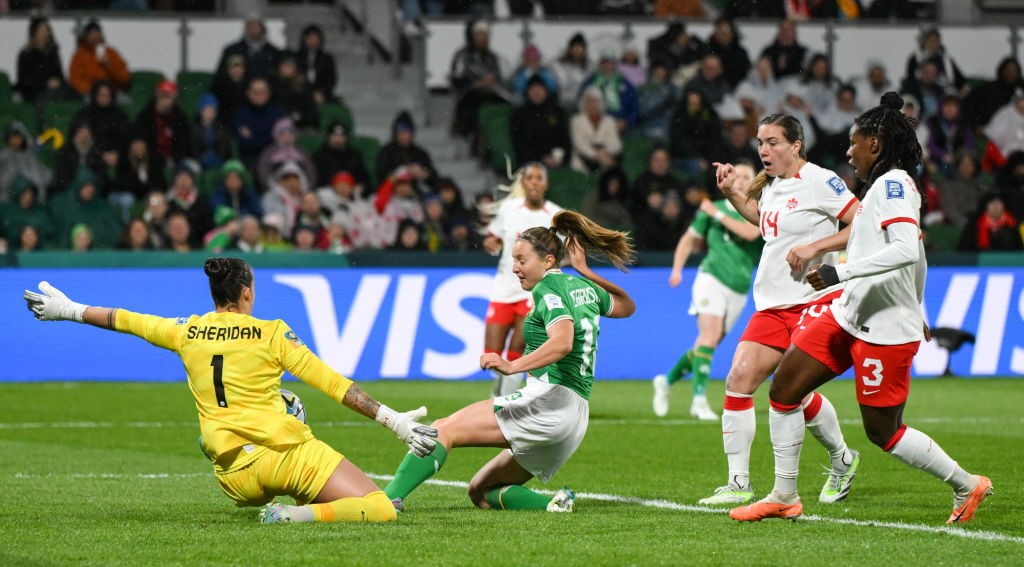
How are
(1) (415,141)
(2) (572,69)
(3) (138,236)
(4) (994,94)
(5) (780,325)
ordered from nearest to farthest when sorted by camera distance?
1. (5) (780,325)
2. (3) (138,236)
3. (1) (415,141)
4. (2) (572,69)
5. (4) (994,94)

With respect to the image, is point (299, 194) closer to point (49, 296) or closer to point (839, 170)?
point (839, 170)

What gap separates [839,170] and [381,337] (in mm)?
8222

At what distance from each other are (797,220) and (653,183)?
11.8 meters

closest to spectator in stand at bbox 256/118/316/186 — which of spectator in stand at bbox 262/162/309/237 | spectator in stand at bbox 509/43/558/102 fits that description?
spectator in stand at bbox 262/162/309/237

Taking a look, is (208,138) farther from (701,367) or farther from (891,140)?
(891,140)

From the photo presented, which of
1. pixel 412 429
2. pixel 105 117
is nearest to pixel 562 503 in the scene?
pixel 412 429

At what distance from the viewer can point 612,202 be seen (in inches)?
805

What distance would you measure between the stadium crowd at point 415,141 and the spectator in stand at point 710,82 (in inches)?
1.1

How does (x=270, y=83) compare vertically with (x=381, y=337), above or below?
above

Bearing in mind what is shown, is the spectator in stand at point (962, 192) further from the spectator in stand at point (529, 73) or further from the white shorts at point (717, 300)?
the white shorts at point (717, 300)

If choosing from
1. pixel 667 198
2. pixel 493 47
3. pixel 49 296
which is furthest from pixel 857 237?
pixel 493 47

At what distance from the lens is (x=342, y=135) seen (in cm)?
2086

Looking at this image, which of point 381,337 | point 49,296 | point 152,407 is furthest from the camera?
point 381,337

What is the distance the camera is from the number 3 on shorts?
24.4ft
